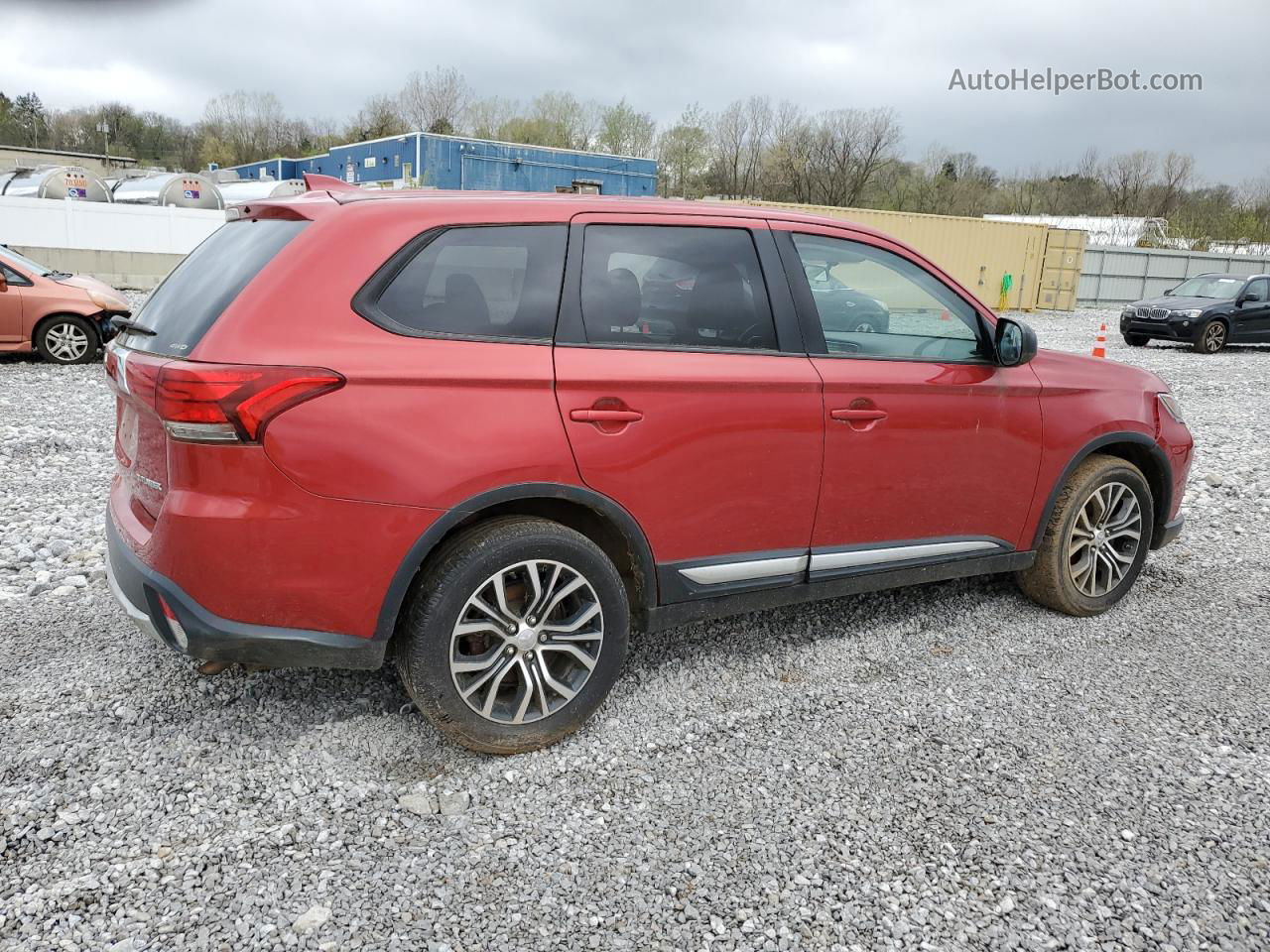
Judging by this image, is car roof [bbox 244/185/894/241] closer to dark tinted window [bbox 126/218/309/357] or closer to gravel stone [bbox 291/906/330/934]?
dark tinted window [bbox 126/218/309/357]

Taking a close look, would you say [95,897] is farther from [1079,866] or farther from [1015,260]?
[1015,260]

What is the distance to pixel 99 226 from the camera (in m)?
21.9

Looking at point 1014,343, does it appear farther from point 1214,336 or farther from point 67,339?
point 1214,336

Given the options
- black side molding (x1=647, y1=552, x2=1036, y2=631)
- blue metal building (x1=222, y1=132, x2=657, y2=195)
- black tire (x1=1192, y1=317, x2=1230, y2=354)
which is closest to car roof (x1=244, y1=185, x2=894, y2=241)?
black side molding (x1=647, y1=552, x2=1036, y2=631)

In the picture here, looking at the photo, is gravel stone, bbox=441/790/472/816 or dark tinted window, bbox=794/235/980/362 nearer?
gravel stone, bbox=441/790/472/816

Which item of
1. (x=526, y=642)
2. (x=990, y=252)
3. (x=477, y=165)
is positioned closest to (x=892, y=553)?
(x=526, y=642)

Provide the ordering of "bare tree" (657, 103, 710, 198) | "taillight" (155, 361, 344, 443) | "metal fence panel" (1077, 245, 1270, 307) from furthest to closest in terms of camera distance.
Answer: "bare tree" (657, 103, 710, 198), "metal fence panel" (1077, 245, 1270, 307), "taillight" (155, 361, 344, 443)

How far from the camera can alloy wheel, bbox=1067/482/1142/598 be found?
4371 millimetres

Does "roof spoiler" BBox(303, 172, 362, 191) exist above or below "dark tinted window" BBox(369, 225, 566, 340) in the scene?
above

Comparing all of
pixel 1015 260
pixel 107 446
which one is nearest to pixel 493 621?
pixel 107 446

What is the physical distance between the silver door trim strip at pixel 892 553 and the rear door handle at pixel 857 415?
536 mm

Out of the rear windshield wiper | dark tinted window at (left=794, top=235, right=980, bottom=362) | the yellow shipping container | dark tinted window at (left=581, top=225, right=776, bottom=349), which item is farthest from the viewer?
the yellow shipping container

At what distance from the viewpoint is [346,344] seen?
2.69 metres

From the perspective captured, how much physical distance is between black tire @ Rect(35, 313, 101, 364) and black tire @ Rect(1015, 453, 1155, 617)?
439 inches
